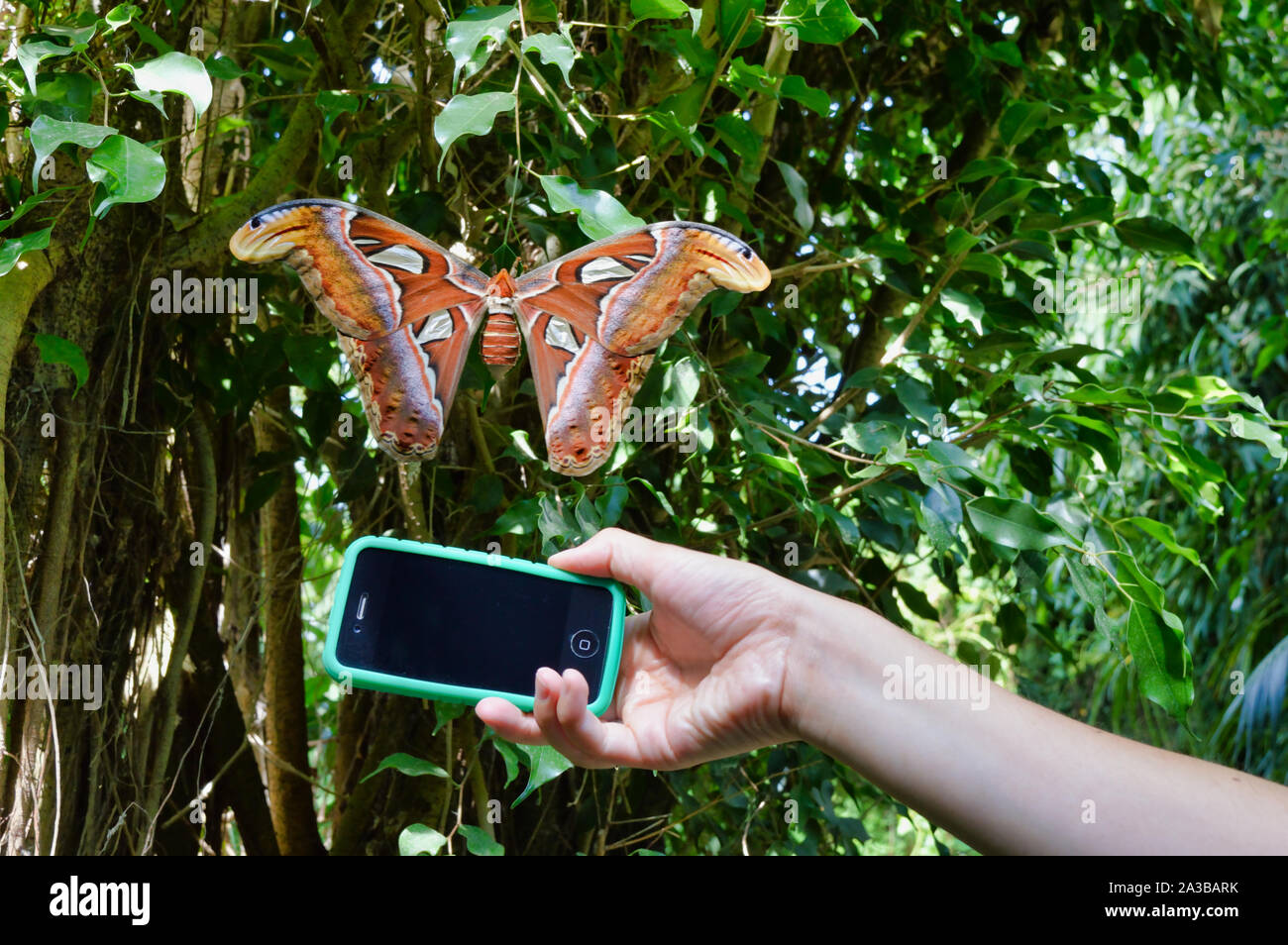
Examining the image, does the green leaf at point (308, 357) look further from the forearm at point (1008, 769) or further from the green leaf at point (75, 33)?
the forearm at point (1008, 769)

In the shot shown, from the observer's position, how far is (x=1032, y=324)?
64.2 inches

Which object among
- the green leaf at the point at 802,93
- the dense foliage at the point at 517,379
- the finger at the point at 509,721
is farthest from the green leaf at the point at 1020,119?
the finger at the point at 509,721

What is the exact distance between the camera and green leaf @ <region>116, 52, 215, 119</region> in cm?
89

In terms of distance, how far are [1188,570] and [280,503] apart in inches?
147

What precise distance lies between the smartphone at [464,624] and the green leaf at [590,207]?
32 centimetres

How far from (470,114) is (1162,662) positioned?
2.93 feet

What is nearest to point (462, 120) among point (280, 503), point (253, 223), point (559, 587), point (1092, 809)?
point (253, 223)

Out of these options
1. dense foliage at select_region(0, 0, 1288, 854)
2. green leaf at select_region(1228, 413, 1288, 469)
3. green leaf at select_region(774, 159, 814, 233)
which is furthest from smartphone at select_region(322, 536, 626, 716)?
green leaf at select_region(1228, 413, 1288, 469)

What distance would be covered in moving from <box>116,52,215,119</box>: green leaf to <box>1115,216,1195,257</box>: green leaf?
4.19ft

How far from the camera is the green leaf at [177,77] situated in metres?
0.89

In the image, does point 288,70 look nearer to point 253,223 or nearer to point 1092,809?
point 253,223

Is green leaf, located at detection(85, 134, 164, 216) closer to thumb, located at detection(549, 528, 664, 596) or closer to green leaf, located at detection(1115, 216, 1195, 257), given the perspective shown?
thumb, located at detection(549, 528, 664, 596)

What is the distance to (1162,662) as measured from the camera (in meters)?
1.12
